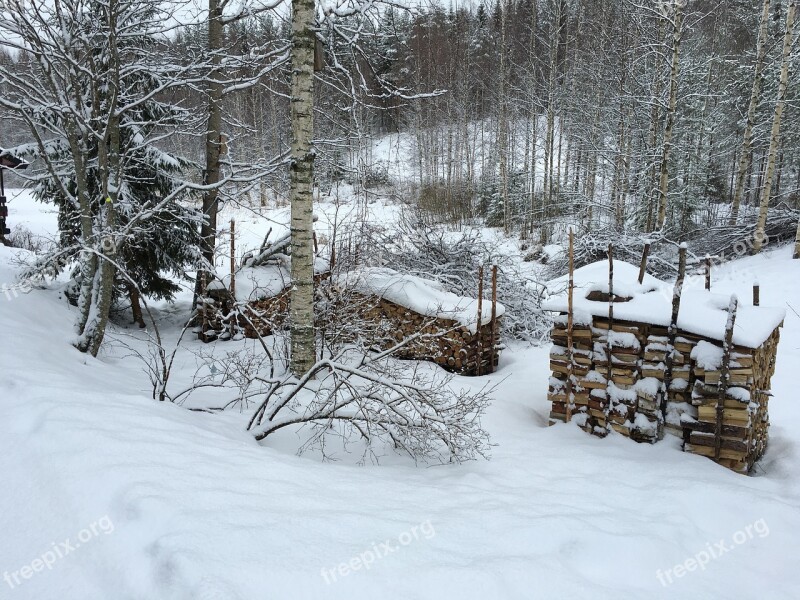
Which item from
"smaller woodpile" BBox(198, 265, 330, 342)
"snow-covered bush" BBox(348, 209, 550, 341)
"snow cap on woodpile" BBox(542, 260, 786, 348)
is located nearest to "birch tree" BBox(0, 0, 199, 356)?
"smaller woodpile" BBox(198, 265, 330, 342)

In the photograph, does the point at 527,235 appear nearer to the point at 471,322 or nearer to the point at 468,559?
the point at 471,322

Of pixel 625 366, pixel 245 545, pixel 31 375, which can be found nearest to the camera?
pixel 245 545

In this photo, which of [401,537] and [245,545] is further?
[401,537]

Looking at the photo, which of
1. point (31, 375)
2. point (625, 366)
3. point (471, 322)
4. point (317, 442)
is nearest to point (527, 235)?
point (471, 322)

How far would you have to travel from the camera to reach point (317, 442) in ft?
13.4

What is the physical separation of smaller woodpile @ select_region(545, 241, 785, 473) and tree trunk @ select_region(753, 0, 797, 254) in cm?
981

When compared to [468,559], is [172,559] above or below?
above

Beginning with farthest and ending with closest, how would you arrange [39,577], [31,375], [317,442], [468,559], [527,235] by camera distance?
[527,235] → [317,442] → [31,375] → [468,559] → [39,577]

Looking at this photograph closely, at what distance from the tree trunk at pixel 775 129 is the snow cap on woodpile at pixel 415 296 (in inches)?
364

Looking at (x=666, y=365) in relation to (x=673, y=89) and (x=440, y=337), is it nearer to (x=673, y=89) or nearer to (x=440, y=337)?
(x=440, y=337)

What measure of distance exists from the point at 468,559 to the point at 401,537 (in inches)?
12.9

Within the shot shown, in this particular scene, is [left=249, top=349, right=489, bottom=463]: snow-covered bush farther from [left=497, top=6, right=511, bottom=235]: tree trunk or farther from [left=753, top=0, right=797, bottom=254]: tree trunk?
[left=497, top=6, right=511, bottom=235]: tree trunk

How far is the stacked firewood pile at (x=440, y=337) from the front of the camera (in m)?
7.43

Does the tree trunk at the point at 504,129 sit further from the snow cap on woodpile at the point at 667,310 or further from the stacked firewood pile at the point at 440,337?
the snow cap on woodpile at the point at 667,310
